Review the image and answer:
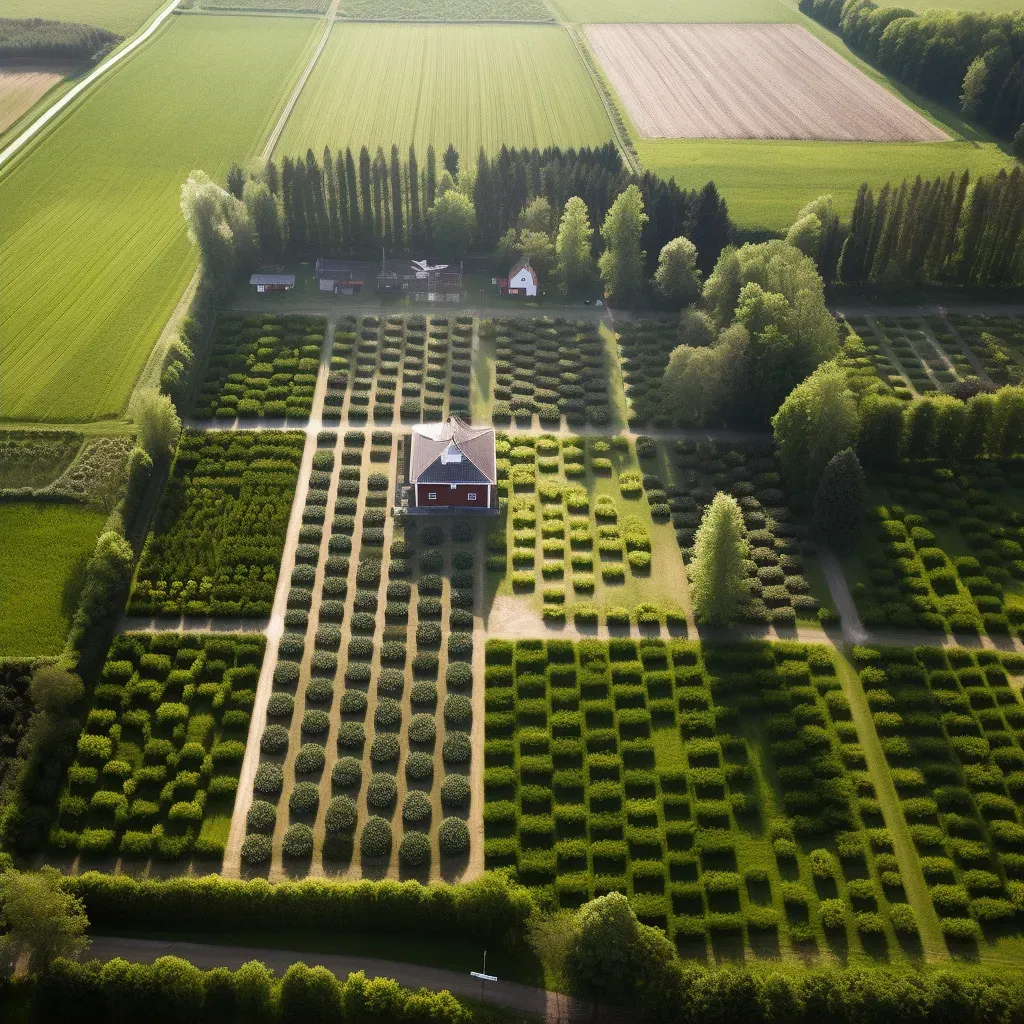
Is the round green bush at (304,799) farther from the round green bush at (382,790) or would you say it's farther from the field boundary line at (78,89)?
the field boundary line at (78,89)

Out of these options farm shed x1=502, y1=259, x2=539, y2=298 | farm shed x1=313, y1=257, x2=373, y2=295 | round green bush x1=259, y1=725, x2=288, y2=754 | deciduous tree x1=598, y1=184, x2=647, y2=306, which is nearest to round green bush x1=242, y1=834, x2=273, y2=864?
round green bush x1=259, y1=725, x2=288, y2=754

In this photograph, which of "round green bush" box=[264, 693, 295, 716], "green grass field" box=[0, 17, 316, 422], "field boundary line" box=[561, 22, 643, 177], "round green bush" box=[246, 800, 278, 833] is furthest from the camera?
"field boundary line" box=[561, 22, 643, 177]

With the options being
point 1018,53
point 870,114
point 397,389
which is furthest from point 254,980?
point 1018,53

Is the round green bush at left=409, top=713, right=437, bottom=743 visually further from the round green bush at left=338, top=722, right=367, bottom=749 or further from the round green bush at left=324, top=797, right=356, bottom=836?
the round green bush at left=324, top=797, right=356, bottom=836

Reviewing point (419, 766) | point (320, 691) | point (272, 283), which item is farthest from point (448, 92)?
point (419, 766)

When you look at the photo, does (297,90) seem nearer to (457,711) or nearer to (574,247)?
(574,247)

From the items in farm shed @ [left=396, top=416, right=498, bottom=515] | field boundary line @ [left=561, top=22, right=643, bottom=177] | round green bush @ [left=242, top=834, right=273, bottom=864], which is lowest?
round green bush @ [left=242, top=834, right=273, bottom=864]
